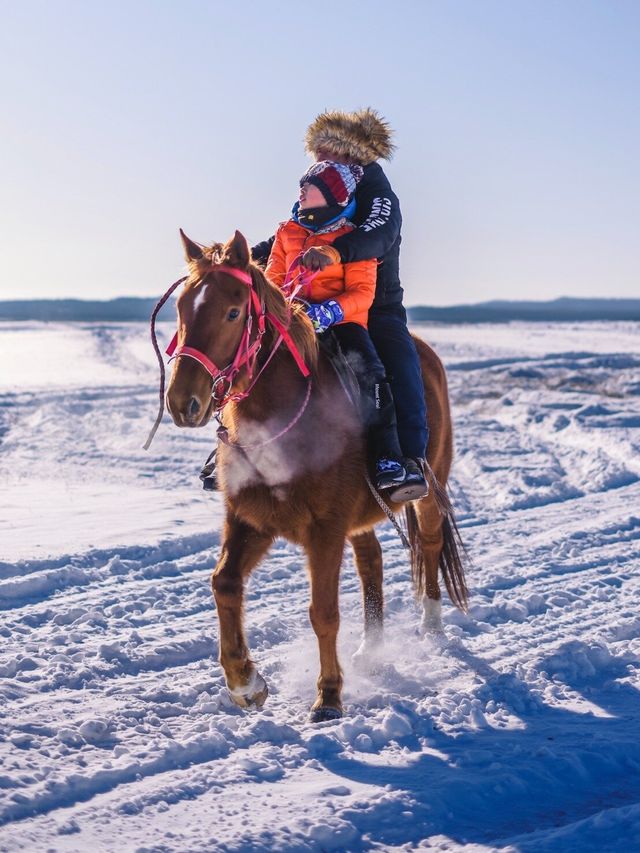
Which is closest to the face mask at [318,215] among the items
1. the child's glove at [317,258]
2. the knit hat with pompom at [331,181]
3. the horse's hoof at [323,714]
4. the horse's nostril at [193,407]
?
the knit hat with pompom at [331,181]

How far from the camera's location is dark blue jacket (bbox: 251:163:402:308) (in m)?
4.80

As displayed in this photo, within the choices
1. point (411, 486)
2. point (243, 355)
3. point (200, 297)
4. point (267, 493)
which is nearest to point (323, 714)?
point (267, 493)

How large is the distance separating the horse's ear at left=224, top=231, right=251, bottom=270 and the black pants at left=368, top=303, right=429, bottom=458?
4.25 ft

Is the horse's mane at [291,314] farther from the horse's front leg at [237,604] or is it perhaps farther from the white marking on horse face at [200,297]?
the horse's front leg at [237,604]

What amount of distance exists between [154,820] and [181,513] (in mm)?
5623

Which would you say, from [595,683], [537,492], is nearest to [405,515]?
[595,683]

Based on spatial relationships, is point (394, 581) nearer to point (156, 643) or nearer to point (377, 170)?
point (156, 643)

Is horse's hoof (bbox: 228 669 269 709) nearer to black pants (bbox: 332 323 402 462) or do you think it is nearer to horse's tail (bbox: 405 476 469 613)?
black pants (bbox: 332 323 402 462)

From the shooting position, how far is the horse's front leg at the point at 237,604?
180 inches

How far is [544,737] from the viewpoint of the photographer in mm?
4277

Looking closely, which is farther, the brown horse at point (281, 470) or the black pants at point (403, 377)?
the black pants at point (403, 377)

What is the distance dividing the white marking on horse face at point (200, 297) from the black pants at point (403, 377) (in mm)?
1440

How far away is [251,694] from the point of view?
4586 mm

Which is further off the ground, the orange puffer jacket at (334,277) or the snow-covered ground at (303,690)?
the orange puffer jacket at (334,277)
